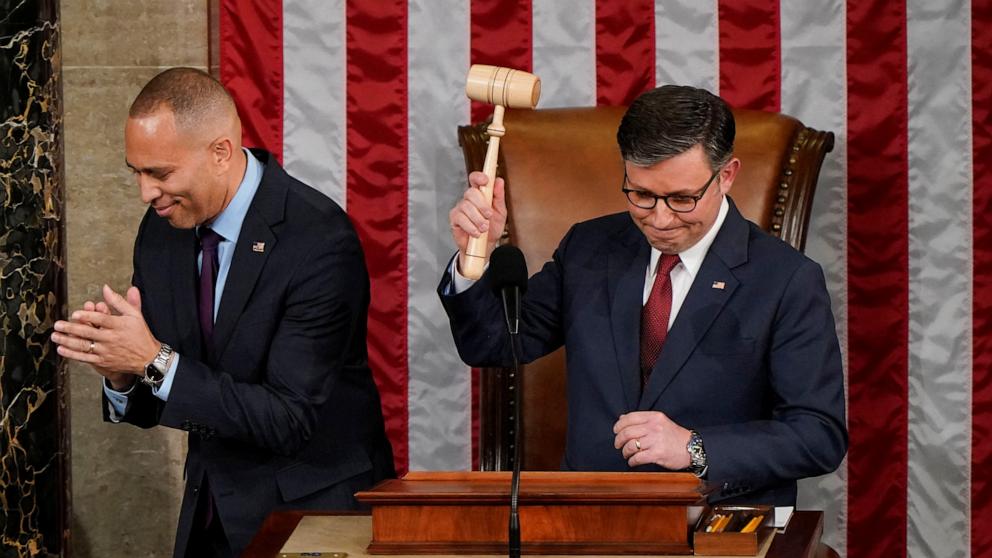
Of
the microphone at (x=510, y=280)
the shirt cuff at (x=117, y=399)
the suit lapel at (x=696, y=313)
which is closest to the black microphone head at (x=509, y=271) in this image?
the microphone at (x=510, y=280)

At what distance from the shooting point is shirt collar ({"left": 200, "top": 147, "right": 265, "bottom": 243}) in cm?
315

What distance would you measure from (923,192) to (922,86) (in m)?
0.30

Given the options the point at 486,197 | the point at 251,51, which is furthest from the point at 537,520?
the point at 251,51

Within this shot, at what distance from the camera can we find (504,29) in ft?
13.6

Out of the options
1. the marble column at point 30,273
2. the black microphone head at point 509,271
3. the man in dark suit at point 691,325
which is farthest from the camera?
the marble column at point 30,273

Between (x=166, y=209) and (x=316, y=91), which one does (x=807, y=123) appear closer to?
(x=316, y=91)

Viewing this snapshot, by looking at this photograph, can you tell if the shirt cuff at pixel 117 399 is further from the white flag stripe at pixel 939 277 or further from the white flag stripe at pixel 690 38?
the white flag stripe at pixel 939 277

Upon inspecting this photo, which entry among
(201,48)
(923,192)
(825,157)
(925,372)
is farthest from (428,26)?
(925,372)

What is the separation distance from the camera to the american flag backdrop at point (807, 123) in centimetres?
402

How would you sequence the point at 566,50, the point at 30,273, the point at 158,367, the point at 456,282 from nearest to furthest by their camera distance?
the point at 158,367
the point at 456,282
the point at 30,273
the point at 566,50

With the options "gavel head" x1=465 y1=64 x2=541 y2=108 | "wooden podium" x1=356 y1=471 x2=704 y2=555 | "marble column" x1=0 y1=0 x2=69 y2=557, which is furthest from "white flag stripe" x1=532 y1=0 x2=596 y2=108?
"wooden podium" x1=356 y1=471 x2=704 y2=555

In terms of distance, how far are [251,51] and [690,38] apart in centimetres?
131

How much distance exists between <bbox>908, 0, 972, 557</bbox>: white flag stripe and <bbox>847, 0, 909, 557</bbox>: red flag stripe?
32 millimetres

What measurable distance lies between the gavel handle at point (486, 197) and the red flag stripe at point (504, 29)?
1.47m
